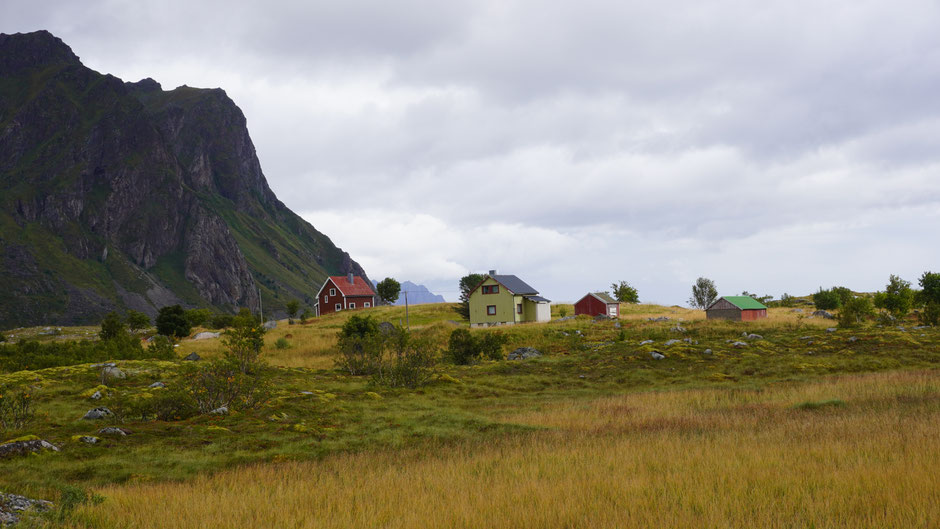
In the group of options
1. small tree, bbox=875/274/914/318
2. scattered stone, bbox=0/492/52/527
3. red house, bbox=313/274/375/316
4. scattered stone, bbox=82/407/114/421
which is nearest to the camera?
scattered stone, bbox=0/492/52/527

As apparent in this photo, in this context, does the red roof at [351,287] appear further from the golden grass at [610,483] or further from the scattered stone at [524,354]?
the golden grass at [610,483]

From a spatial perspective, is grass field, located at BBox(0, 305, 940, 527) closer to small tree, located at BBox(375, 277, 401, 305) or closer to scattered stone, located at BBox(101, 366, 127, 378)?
scattered stone, located at BBox(101, 366, 127, 378)

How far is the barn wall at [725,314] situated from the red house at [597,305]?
11.5 meters

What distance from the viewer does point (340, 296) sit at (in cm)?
10444

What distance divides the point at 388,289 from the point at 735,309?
65361mm

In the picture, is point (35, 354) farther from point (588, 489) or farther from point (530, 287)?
point (530, 287)

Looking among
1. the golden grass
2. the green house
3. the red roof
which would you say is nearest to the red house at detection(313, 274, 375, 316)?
the red roof

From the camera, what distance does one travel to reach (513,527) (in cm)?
699

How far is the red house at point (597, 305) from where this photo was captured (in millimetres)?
70619

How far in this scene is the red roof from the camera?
105594 mm

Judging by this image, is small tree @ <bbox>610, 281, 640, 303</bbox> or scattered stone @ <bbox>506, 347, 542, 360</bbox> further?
small tree @ <bbox>610, 281, 640, 303</bbox>

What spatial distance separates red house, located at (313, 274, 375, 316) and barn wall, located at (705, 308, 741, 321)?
208 ft

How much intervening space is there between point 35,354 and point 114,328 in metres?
10.0

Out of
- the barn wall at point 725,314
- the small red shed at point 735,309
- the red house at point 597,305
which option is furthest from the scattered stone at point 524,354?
the red house at point 597,305
